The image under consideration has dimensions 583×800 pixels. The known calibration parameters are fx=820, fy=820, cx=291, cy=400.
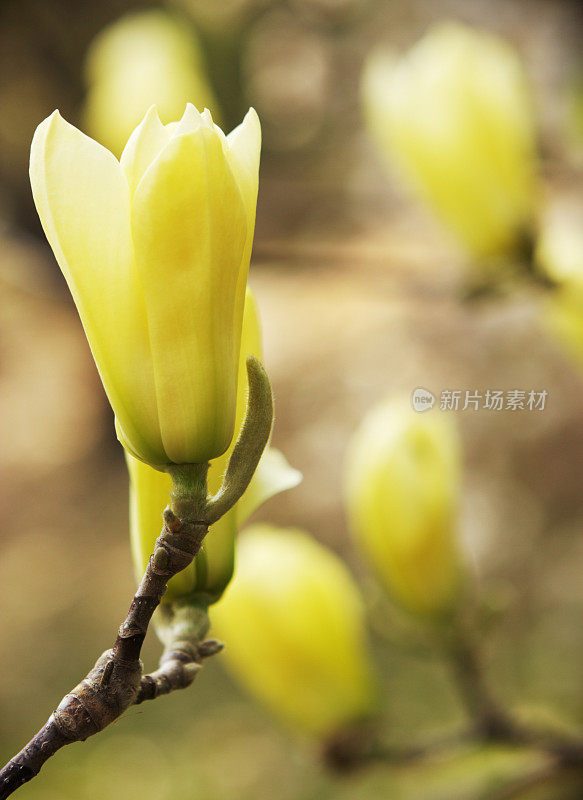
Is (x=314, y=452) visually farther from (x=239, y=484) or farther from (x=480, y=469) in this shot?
(x=239, y=484)

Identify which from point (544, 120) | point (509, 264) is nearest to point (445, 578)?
point (509, 264)

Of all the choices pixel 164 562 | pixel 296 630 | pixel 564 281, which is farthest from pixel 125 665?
pixel 564 281

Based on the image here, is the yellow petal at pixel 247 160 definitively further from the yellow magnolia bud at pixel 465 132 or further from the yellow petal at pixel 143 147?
the yellow magnolia bud at pixel 465 132

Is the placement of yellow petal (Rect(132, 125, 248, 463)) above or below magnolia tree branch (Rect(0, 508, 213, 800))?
above

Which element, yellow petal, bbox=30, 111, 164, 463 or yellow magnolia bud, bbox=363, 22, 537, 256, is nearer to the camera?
yellow petal, bbox=30, 111, 164, 463

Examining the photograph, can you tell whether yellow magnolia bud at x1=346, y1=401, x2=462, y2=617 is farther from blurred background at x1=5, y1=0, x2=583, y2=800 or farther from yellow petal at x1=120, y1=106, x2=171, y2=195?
yellow petal at x1=120, y1=106, x2=171, y2=195

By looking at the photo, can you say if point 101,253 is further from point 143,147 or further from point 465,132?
point 465,132

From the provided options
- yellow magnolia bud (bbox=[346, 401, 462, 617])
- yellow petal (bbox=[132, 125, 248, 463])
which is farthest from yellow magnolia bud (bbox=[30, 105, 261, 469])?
yellow magnolia bud (bbox=[346, 401, 462, 617])
